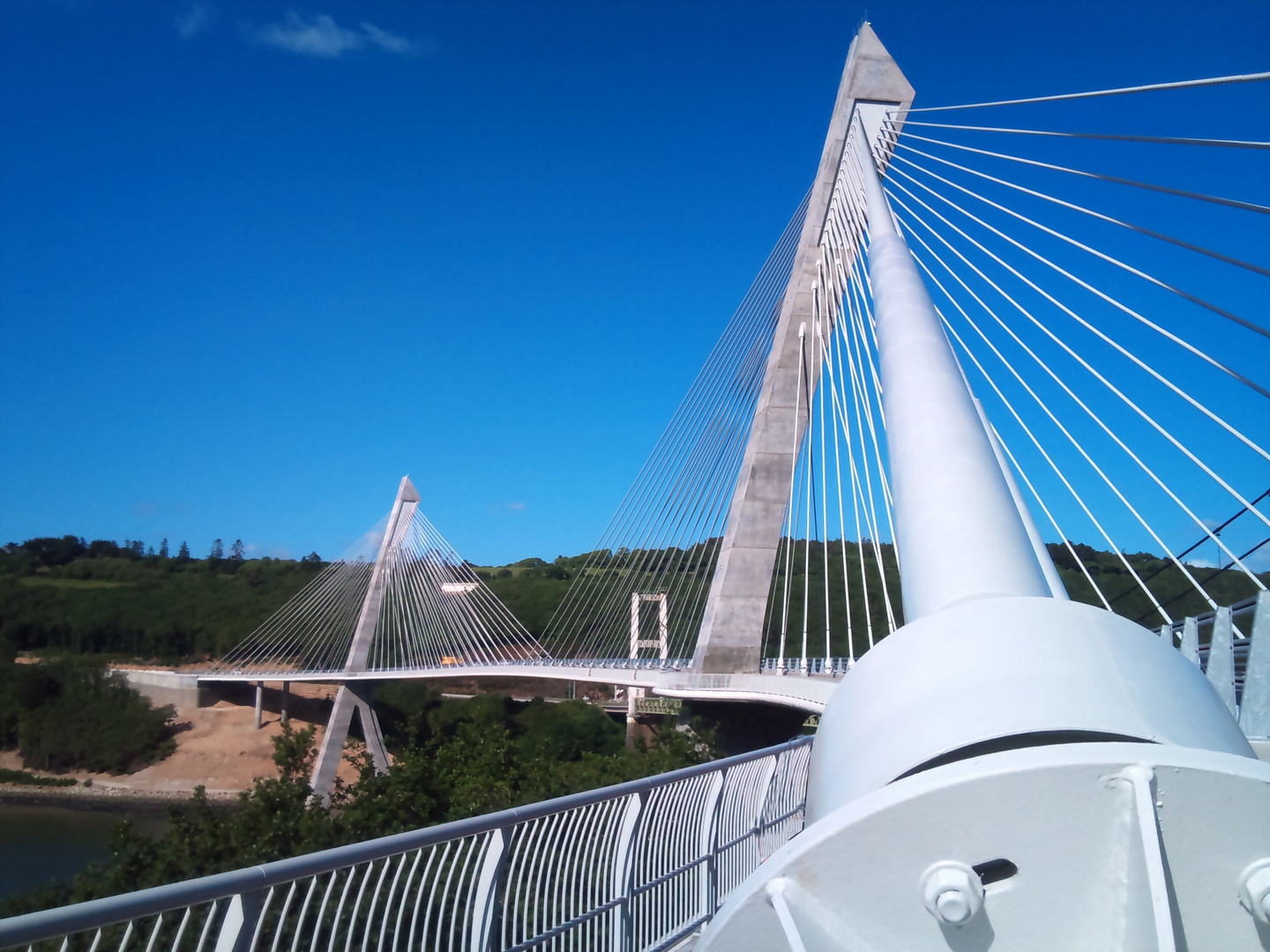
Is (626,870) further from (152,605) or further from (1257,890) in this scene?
(152,605)

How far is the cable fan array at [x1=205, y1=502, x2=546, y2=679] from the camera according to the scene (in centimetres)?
4000

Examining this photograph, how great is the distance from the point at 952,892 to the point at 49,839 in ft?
136

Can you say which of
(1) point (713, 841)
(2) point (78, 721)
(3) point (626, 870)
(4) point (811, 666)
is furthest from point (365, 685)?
(3) point (626, 870)

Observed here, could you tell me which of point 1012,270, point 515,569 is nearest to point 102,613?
point 515,569

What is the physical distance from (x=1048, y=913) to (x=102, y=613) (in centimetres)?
7970

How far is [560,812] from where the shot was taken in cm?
396

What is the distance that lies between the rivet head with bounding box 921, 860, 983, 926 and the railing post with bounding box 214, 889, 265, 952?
1.64 meters

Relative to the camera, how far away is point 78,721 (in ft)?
161

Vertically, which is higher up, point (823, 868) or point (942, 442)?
point (942, 442)

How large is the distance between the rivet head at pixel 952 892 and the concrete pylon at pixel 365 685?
38525mm

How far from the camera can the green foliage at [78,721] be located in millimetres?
47625

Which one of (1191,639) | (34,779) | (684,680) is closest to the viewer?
(1191,639)

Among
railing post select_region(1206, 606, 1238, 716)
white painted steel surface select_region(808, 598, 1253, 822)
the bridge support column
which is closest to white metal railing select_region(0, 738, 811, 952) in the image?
white painted steel surface select_region(808, 598, 1253, 822)

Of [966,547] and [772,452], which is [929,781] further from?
[772,452]
